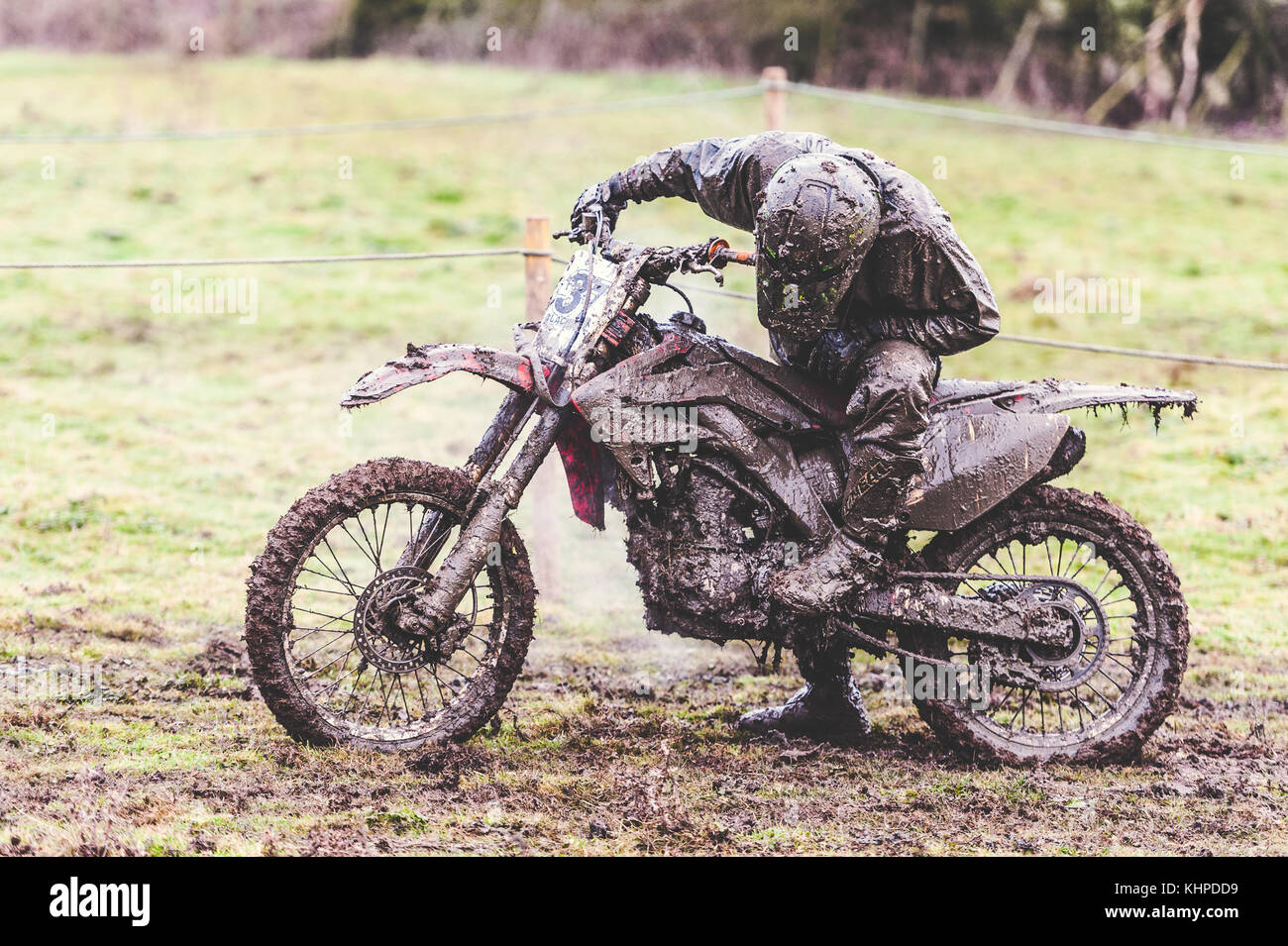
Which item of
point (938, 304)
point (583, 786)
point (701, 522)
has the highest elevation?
point (938, 304)

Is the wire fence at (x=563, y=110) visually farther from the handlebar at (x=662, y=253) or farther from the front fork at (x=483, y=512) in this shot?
the front fork at (x=483, y=512)

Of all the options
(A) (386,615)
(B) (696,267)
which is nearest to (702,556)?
(B) (696,267)

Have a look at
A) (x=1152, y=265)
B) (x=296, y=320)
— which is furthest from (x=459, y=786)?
(x=1152, y=265)

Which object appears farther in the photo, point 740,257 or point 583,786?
point 583,786

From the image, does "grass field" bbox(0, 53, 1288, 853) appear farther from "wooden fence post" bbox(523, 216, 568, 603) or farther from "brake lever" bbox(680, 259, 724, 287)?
"brake lever" bbox(680, 259, 724, 287)

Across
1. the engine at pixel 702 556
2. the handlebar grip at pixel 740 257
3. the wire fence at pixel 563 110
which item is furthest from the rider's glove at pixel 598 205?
the wire fence at pixel 563 110

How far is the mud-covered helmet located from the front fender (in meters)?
0.86

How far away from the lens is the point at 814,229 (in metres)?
4.22

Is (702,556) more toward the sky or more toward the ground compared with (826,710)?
more toward the sky

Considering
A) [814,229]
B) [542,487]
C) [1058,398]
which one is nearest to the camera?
[814,229]

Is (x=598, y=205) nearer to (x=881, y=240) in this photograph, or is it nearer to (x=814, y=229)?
(x=814, y=229)

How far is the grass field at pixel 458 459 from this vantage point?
4.31 metres

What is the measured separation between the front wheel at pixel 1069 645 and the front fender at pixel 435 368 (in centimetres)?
159

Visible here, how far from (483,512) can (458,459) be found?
431 cm
